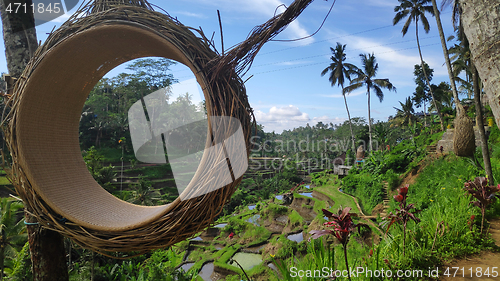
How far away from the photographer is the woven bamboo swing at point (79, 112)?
748 millimetres

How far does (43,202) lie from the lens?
987 millimetres

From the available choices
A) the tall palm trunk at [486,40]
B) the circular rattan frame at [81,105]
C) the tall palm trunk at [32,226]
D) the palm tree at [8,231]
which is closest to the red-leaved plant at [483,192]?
the tall palm trunk at [486,40]

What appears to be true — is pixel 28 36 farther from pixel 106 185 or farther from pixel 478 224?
pixel 106 185

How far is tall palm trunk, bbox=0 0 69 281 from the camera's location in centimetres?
125

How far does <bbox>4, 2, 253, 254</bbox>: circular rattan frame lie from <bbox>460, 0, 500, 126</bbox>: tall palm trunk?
709mm

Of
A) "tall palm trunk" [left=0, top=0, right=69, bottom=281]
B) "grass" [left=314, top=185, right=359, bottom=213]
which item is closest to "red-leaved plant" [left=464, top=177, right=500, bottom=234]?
"tall palm trunk" [left=0, top=0, right=69, bottom=281]

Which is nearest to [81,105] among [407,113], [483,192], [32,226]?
[32,226]

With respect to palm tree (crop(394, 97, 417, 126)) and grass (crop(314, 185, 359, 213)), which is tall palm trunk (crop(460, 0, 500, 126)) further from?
palm tree (crop(394, 97, 417, 126))

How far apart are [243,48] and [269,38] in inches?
3.3

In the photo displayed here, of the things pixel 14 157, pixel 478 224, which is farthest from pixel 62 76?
pixel 478 224

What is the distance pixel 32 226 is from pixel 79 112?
64 centimetres

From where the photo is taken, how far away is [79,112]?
1208 mm

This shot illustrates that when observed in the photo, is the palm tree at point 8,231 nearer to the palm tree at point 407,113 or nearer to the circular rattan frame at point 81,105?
the circular rattan frame at point 81,105

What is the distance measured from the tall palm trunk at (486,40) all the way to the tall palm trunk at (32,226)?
188 cm
